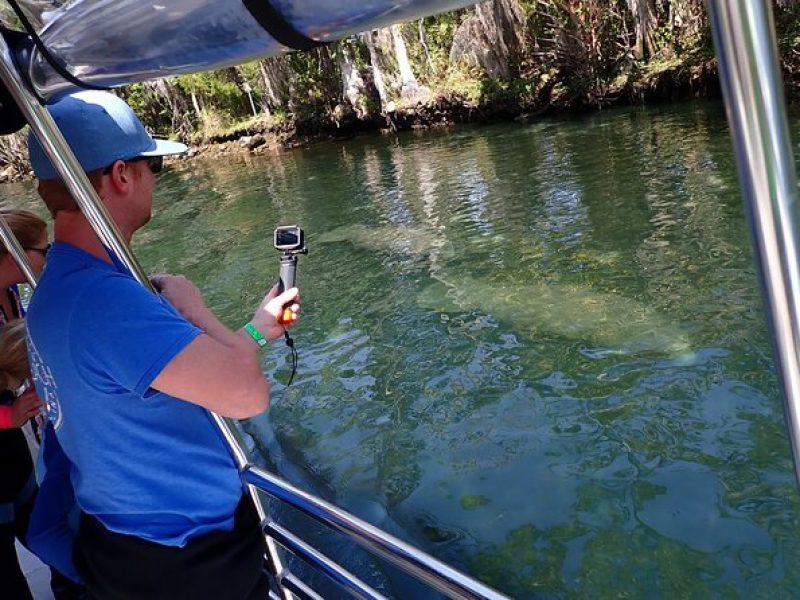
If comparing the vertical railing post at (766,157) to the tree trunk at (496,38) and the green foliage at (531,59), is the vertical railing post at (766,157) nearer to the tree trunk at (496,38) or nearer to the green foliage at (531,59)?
Answer: the green foliage at (531,59)

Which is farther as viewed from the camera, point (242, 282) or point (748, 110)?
point (242, 282)

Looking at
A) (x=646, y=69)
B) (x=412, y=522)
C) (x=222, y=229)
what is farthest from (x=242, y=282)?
(x=646, y=69)

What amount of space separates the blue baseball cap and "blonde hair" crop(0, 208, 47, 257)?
4.74 feet

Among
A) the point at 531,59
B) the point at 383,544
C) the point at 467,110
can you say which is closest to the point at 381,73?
the point at 467,110

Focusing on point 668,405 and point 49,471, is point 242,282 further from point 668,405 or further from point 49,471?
point 49,471

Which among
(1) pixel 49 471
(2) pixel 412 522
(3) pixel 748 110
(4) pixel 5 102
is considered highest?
(4) pixel 5 102

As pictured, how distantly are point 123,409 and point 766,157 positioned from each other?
139cm

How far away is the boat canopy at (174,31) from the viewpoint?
116 centimetres

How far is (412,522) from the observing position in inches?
175

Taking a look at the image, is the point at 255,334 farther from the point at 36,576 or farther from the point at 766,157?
the point at 36,576

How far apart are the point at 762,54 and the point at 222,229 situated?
14.0 m

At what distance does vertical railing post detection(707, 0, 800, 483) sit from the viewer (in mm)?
695

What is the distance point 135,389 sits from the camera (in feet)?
4.96

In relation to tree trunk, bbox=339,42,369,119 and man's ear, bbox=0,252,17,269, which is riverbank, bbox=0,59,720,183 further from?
man's ear, bbox=0,252,17,269
